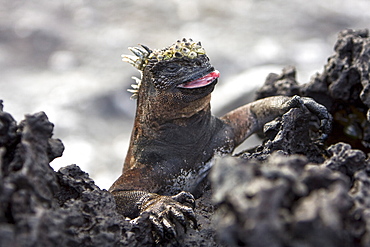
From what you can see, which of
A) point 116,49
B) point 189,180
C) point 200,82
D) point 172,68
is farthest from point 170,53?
point 116,49

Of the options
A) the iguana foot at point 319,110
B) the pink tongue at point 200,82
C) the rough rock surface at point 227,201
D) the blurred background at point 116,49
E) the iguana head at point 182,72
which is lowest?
the rough rock surface at point 227,201

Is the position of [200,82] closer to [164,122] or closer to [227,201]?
[164,122]

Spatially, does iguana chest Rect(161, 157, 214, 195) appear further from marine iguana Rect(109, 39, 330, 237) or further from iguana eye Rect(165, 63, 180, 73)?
iguana eye Rect(165, 63, 180, 73)

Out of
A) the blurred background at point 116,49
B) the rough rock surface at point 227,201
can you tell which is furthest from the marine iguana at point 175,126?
the blurred background at point 116,49

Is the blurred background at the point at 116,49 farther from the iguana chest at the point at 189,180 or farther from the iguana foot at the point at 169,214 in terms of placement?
the iguana foot at the point at 169,214

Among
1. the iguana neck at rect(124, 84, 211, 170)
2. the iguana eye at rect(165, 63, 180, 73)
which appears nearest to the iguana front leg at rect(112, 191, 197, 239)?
the iguana neck at rect(124, 84, 211, 170)
